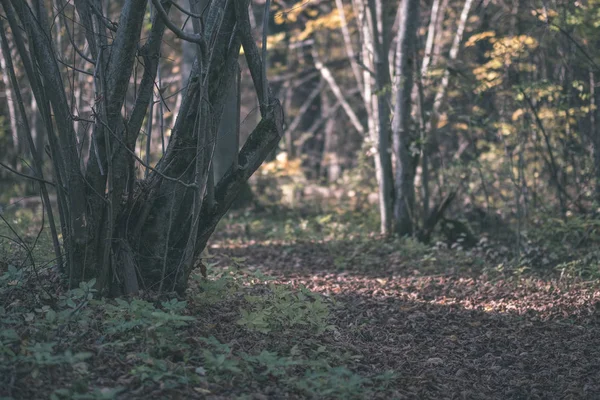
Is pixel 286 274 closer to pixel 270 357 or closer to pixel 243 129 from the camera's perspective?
pixel 270 357

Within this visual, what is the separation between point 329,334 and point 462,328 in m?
1.52

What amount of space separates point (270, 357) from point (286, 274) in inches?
145

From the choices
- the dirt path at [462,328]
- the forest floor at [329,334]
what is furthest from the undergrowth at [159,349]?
the dirt path at [462,328]

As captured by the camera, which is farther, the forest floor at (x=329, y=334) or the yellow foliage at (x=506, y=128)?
the yellow foliage at (x=506, y=128)

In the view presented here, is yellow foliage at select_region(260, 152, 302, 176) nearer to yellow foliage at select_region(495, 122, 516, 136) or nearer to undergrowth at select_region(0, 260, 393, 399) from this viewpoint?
yellow foliage at select_region(495, 122, 516, 136)

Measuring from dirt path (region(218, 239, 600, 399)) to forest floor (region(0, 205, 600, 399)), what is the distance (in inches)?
0.7

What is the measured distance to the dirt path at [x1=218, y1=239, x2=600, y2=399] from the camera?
15.8ft

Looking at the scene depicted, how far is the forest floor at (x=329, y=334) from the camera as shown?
3.85 meters

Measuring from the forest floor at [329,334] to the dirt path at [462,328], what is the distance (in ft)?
0.06

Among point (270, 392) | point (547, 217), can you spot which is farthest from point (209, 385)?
point (547, 217)

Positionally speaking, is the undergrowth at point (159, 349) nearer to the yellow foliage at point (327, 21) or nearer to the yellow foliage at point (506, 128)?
the yellow foliage at point (506, 128)

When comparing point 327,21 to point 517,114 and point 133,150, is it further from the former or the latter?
point 133,150

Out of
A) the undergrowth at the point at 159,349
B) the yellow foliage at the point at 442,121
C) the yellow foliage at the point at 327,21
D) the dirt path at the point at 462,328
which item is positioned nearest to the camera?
the undergrowth at the point at 159,349

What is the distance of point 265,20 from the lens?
5191 mm
